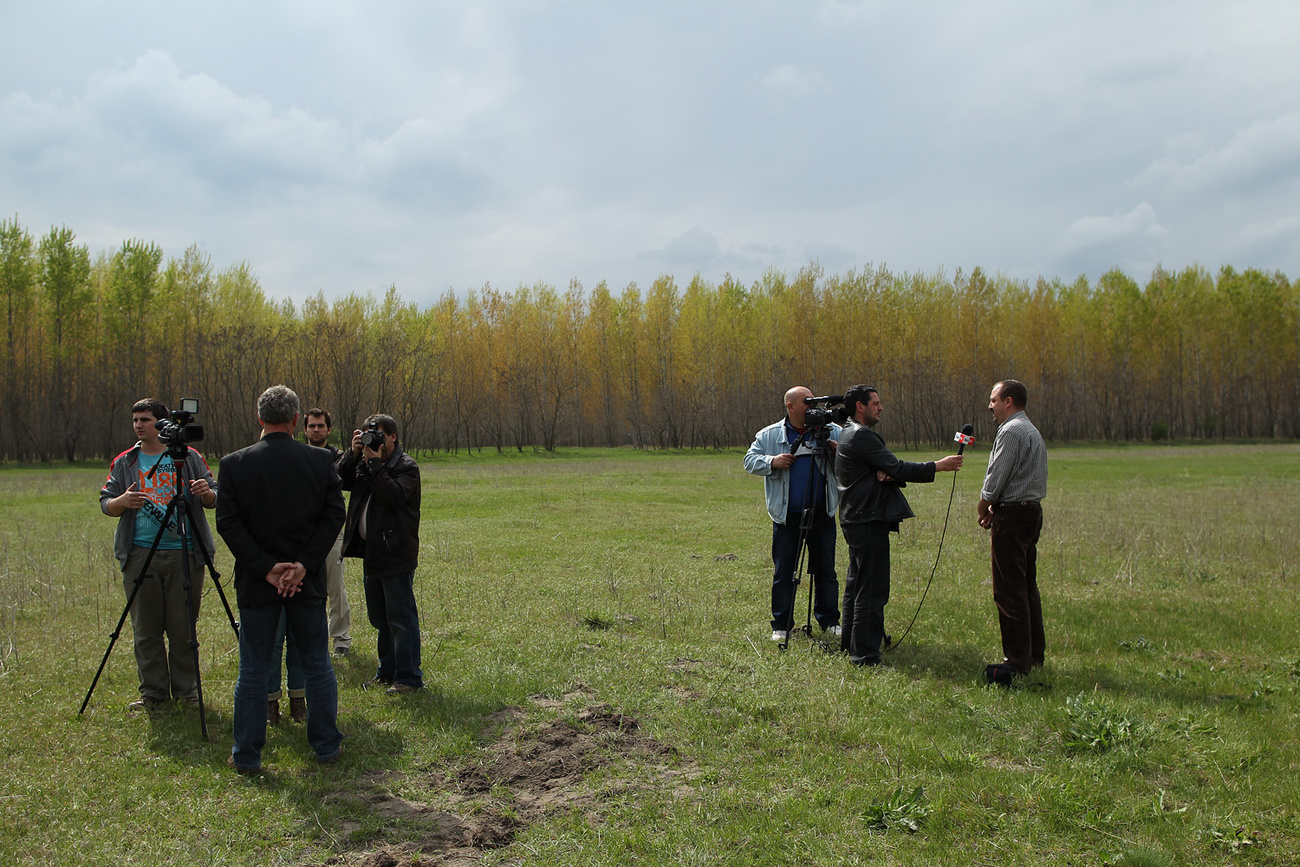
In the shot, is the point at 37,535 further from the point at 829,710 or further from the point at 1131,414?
the point at 1131,414

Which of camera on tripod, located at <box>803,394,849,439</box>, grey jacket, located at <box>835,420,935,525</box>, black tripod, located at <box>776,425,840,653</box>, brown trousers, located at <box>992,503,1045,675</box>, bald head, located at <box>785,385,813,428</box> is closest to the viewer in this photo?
brown trousers, located at <box>992,503,1045,675</box>

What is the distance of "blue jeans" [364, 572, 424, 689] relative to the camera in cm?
616

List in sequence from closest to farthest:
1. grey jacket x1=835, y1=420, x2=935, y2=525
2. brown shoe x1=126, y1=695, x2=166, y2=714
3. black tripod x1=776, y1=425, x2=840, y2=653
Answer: brown shoe x1=126, y1=695, x2=166, y2=714 < grey jacket x1=835, y1=420, x2=935, y2=525 < black tripod x1=776, y1=425, x2=840, y2=653

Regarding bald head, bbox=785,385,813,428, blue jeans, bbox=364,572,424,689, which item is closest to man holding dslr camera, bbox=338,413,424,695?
blue jeans, bbox=364,572,424,689

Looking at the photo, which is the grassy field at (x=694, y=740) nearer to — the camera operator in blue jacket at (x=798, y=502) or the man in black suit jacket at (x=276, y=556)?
the man in black suit jacket at (x=276, y=556)

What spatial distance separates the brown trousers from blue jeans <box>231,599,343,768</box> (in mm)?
5330

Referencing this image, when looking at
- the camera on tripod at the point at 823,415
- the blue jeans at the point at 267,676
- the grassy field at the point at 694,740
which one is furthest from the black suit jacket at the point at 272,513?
the camera on tripod at the point at 823,415

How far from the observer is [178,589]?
19.8 ft

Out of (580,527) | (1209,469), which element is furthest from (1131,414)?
(580,527)

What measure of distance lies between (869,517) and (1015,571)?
4.20 ft

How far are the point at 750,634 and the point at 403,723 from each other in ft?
12.3

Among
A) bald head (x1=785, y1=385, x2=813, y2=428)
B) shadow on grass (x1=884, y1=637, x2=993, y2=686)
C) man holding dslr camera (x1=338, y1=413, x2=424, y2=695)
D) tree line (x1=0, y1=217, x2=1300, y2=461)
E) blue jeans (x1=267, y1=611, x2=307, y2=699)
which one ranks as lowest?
shadow on grass (x1=884, y1=637, x2=993, y2=686)

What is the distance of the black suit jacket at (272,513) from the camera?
4723 mm

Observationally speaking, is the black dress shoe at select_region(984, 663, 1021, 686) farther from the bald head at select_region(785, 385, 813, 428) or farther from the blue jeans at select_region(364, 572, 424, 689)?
the blue jeans at select_region(364, 572, 424, 689)
